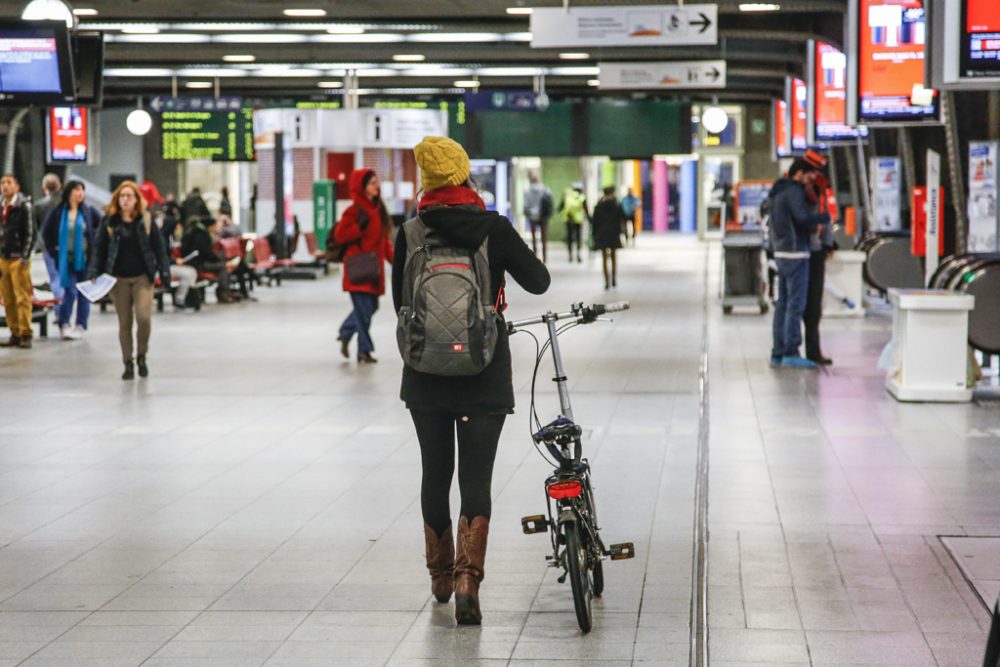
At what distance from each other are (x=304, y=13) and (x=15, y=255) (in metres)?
8.21

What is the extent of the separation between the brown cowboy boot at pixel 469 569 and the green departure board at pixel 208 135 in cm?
2626

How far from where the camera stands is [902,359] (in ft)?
38.2

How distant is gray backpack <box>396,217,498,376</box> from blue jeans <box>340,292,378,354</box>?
8180 mm

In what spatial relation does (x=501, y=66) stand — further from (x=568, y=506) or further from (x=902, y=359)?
(x=568, y=506)

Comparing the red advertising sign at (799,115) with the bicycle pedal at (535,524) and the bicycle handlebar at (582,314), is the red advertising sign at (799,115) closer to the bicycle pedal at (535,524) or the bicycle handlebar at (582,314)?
the bicycle handlebar at (582,314)

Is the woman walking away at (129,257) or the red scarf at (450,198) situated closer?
the red scarf at (450,198)

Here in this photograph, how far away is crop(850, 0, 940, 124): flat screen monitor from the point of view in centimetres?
1491

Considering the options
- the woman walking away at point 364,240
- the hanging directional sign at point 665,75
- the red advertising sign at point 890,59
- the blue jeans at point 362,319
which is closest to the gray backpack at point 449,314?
the woman walking away at point 364,240

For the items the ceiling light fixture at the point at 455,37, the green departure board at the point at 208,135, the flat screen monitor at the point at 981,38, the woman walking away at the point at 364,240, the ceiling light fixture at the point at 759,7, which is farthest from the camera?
the green departure board at the point at 208,135

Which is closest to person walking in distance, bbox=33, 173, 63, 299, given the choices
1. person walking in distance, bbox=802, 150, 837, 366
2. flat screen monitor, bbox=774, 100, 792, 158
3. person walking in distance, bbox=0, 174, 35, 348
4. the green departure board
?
person walking in distance, bbox=0, 174, 35, 348

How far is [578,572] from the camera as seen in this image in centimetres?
A: 526

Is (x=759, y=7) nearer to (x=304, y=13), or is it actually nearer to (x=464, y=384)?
(x=304, y=13)

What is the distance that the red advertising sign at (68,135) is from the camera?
30750 millimetres

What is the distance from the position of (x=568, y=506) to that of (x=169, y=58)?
26.3 meters
